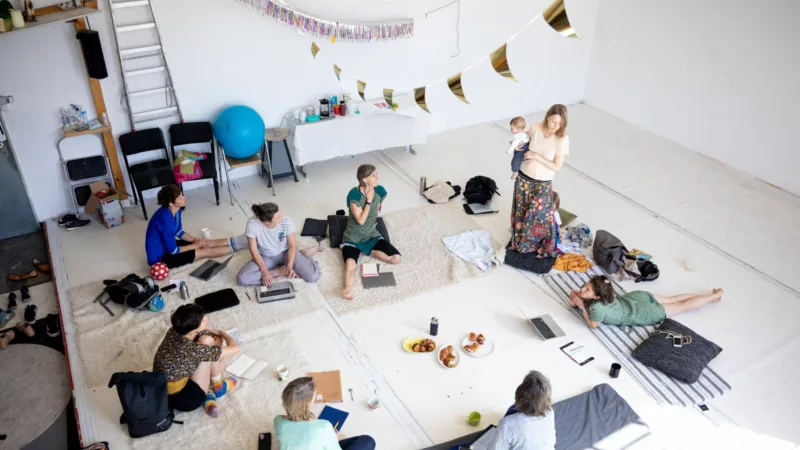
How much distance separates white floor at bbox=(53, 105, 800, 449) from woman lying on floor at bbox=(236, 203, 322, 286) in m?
0.66

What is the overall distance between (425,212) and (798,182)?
4.14 m

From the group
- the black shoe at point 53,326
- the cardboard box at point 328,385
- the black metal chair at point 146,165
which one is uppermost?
the black metal chair at point 146,165

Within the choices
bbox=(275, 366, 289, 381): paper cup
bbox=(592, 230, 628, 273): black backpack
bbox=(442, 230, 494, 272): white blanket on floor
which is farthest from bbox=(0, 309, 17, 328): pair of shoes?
bbox=(592, 230, 628, 273): black backpack

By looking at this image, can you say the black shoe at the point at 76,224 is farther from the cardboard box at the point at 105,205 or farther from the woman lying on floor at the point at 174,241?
the woman lying on floor at the point at 174,241

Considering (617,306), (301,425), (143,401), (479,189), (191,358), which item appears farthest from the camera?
(479,189)

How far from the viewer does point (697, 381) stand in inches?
171

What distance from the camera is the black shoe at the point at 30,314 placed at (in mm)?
4809

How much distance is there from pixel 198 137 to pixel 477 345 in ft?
11.8

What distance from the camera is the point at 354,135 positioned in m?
6.76

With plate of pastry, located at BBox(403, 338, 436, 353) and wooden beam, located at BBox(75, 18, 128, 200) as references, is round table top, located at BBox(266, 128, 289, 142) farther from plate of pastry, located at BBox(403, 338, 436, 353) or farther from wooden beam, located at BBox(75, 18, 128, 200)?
Result: plate of pastry, located at BBox(403, 338, 436, 353)

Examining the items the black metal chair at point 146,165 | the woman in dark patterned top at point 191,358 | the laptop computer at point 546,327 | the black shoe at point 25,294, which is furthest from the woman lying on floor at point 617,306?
the black shoe at point 25,294

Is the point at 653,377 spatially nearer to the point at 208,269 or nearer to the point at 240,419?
the point at 240,419

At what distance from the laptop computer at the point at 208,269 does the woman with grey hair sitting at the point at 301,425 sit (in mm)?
2280

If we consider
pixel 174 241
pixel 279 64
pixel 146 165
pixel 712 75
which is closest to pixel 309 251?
pixel 174 241
